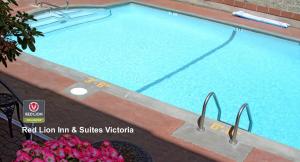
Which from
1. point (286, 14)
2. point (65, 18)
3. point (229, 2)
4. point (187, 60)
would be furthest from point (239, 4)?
point (65, 18)

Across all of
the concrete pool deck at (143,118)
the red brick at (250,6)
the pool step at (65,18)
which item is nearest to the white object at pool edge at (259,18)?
the red brick at (250,6)

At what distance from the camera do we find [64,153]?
13.1 ft

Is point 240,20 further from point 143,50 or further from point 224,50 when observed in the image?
point 143,50

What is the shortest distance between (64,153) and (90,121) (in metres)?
3.21

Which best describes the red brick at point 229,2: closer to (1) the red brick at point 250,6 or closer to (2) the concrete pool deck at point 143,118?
(1) the red brick at point 250,6

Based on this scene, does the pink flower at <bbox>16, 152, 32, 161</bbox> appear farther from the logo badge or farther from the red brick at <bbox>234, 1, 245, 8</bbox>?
the red brick at <bbox>234, 1, 245, 8</bbox>

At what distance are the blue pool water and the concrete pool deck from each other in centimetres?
182

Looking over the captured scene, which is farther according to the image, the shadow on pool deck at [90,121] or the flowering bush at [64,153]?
the shadow on pool deck at [90,121]

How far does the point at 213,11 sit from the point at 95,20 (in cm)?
464

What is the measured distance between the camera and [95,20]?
47.4ft

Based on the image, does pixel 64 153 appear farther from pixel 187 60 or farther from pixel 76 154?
pixel 187 60

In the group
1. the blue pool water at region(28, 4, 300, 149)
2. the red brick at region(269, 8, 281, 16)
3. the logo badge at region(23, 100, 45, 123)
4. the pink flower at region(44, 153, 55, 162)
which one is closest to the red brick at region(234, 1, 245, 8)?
the red brick at region(269, 8, 281, 16)

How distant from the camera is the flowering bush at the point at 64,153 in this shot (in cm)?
388

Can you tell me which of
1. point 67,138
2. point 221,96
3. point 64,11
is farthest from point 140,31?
point 67,138
